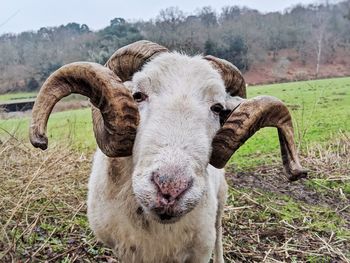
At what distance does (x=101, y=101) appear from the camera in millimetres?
3553

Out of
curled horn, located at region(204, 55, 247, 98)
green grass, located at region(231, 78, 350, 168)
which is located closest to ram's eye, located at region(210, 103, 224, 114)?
curled horn, located at region(204, 55, 247, 98)

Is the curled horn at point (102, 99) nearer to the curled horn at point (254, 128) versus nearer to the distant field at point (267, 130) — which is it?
the curled horn at point (254, 128)

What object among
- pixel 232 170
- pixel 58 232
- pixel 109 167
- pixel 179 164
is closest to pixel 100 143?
pixel 109 167

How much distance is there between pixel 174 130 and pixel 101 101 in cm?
66

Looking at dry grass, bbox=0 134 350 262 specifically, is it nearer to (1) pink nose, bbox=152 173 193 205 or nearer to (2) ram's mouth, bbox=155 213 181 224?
(2) ram's mouth, bbox=155 213 181 224

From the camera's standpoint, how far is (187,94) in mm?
3676

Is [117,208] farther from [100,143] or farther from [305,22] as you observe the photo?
[305,22]

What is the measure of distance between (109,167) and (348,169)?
805 cm

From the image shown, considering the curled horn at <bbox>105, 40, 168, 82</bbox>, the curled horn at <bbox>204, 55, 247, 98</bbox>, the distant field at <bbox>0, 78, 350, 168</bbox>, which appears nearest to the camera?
the curled horn at <bbox>105, 40, 168, 82</bbox>

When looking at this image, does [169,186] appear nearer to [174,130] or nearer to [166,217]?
[166,217]

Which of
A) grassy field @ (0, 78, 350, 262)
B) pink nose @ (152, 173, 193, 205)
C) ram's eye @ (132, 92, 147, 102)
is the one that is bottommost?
grassy field @ (0, 78, 350, 262)

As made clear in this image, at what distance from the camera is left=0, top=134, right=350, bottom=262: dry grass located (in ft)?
18.0

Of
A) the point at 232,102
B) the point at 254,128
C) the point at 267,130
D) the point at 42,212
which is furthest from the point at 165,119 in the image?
the point at 267,130

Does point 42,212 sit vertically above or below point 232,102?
below
